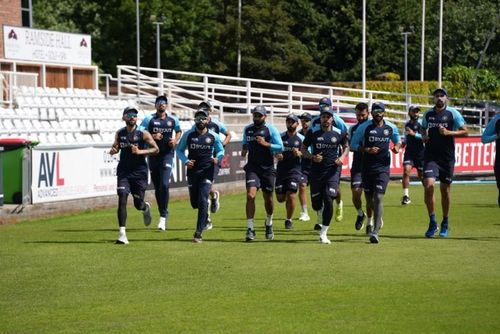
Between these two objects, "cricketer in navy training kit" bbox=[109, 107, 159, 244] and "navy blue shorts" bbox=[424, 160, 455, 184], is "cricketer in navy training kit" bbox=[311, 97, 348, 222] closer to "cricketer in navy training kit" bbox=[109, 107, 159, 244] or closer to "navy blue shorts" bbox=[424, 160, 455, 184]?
"navy blue shorts" bbox=[424, 160, 455, 184]

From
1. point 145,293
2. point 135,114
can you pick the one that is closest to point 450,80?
point 135,114

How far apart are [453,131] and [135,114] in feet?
16.2

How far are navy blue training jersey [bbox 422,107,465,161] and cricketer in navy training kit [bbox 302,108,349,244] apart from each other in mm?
1552

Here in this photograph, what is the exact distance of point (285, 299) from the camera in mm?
11648

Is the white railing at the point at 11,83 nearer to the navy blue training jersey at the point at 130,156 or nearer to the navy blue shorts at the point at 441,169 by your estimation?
A: the navy blue training jersey at the point at 130,156

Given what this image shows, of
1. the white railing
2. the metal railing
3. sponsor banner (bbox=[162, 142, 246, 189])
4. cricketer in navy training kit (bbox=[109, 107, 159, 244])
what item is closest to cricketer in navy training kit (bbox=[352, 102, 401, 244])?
cricketer in navy training kit (bbox=[109, 107, 159, 244])

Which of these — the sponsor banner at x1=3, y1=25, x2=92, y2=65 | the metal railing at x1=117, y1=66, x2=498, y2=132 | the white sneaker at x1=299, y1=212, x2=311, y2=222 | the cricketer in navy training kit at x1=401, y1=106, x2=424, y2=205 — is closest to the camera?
the white sneaker at x1=299, y1=212, x2=311, y2=222

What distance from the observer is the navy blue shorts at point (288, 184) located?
1931 cm

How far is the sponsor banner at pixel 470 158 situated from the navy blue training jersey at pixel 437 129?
58.9ft

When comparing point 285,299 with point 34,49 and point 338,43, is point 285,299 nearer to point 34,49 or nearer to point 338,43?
point 34,49

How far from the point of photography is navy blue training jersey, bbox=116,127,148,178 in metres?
17.4

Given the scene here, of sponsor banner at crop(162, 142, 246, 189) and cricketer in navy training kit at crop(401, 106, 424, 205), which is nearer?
cricketer in navy training kit at crop(401, 106, 424, 205)

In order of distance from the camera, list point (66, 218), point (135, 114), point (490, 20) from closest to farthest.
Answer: point (135, 114)
point (66, 218)
point (490, 20)

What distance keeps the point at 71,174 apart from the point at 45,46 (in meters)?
18.4
